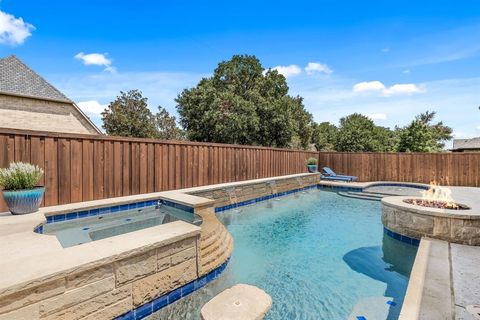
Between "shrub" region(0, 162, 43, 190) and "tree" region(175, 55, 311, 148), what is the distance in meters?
12.2

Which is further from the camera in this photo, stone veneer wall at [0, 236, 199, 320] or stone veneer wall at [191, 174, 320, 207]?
stone veneer wall at [191, 174, 320, 207]

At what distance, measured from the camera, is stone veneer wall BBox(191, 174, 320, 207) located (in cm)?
693

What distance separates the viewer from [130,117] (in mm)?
18328

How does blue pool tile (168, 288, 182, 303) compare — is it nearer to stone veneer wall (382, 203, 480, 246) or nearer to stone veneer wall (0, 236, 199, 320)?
stone veneer wall (0, 236, 199, 320)

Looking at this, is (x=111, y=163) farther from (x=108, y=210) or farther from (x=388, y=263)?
(x=388, y=263)

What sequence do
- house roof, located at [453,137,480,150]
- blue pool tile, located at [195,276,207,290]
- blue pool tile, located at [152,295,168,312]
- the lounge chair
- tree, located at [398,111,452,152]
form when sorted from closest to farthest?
1. blue pool tile, located at [152,295,168,312]
2. blue pool tile, located at [195,276,207,290]
3. the lounge chair
4. tree, located at [398,111,452,152]
5. house roof, located at [453,137,480,150]

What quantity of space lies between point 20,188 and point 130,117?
1577 centimetres

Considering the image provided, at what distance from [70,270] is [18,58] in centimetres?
1657

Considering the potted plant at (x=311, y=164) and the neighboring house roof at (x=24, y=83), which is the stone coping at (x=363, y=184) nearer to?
the potted plant at (x=311, y=164)

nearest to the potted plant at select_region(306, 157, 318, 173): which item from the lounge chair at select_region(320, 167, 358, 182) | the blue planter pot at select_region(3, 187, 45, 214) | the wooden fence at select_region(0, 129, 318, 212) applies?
the lounge chair at select_region(320, 167, 358, 182)

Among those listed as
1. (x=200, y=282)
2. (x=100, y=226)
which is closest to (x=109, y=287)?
(x=200, y=282)

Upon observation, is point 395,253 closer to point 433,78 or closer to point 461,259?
point 461,259

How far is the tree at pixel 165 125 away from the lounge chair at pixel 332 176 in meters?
13.6

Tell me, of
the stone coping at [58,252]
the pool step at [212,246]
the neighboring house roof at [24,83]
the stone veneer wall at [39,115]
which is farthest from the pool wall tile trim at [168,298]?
the neighboring house roof at [24,83]
